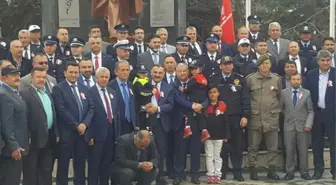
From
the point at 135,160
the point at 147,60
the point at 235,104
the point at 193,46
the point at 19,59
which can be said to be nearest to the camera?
the point at 135,160

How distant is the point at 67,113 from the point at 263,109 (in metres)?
3.14

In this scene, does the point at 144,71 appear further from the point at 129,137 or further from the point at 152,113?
the point at 129,137

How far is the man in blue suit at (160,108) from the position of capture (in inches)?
390

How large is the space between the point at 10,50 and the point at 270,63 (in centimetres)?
395

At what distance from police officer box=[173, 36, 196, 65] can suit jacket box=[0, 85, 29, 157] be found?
327cm

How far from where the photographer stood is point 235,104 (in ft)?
33.9

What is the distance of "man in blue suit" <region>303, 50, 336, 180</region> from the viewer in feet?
34.2

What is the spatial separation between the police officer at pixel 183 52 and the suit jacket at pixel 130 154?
2.20 meters

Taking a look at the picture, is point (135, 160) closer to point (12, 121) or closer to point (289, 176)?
point (12, 121)

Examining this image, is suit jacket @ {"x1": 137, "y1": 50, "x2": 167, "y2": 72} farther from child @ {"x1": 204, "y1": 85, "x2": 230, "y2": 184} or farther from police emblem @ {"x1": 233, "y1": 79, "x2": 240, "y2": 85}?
police emblem @ {"x1": 233, "y1": 79, "x2": 240, "y2": 85}

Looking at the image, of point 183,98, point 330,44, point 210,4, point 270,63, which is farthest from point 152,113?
point 210,4

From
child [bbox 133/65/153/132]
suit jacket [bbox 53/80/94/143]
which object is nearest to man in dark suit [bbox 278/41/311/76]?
child [bbox 133/65/153/132]

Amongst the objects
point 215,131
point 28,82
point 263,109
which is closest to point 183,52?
point 215,131

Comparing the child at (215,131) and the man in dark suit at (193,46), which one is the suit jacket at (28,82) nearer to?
the child at (215,131)
